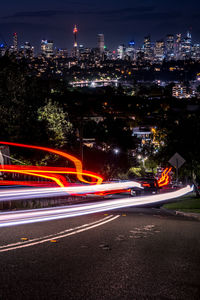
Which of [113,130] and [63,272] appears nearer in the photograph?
[63,272]

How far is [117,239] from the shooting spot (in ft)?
38.2

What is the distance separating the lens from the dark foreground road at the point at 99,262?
6.68 m

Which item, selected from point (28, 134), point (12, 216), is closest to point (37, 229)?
point (12, 216)

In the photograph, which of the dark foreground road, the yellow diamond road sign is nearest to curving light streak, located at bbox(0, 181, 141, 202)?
the dark foreground road

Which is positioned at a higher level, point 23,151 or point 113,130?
point 113,130

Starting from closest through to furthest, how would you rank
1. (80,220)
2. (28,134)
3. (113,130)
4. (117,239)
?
(117,239) → (80,220) → (28,134) → (113,130)

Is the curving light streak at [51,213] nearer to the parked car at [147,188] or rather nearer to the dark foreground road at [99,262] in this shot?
the dark foreground road at [99,262]

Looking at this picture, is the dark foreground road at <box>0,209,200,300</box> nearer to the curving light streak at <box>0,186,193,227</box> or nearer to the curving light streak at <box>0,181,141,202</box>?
the curving light streak at <box>0,186,193,227</box>

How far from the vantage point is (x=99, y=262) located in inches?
345

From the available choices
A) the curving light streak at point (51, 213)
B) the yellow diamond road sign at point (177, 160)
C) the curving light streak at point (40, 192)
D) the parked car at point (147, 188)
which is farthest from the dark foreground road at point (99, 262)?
the parked car at point (147, 188)

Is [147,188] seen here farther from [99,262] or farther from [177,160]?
[99,262]

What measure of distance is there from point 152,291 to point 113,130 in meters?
78.9

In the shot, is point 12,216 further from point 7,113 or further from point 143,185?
point 7,113

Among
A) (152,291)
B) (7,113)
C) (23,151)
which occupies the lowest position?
(152,291)
